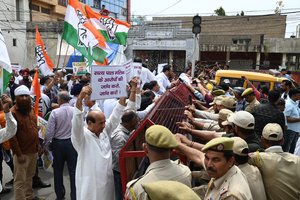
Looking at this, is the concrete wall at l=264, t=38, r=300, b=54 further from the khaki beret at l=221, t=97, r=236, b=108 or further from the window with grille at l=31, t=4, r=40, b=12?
the window with grille at l=31, t=4, r=40, b=12

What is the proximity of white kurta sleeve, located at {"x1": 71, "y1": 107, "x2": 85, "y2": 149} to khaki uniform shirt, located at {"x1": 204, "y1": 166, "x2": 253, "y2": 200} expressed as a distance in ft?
4.97

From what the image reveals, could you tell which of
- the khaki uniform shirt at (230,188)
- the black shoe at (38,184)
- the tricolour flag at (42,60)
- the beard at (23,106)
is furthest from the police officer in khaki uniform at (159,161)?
the tricolour flag at (42,60)

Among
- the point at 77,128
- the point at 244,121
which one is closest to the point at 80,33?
the point at 77,128

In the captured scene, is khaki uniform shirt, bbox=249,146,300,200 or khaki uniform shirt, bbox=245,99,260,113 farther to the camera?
khaki uniform shirt, bbox=245,99,260,113

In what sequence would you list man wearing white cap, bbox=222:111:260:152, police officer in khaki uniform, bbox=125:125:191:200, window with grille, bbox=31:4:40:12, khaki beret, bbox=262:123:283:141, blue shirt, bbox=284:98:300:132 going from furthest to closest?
window with grille, bbox=31:4:40:12, blue shirt, bbox=284:98:300:132, man wearing white cap, bbox=222:111:260:152, khaki beret, bbox=262:123:283:141, police officer in khaki uniform, bbox=125:125:191:200

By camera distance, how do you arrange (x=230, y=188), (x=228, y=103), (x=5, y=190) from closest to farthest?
(x=230, y=188) < (x=228, y=103) < (x=5, y=190)

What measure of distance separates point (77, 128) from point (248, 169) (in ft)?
5.67

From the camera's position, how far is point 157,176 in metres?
2.06

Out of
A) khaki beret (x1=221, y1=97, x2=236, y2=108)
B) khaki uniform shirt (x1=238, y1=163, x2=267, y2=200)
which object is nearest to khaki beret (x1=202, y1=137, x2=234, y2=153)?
khaki uniform shirt (x1=238, y1=163, x2=267, y2=200)

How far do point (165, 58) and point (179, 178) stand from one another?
22.7 metres

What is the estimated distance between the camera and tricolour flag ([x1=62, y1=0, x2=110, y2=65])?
238 inches

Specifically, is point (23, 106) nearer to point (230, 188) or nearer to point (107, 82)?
point (107, 82)

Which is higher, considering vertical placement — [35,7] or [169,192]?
[35,7]

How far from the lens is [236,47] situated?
2695 cm
